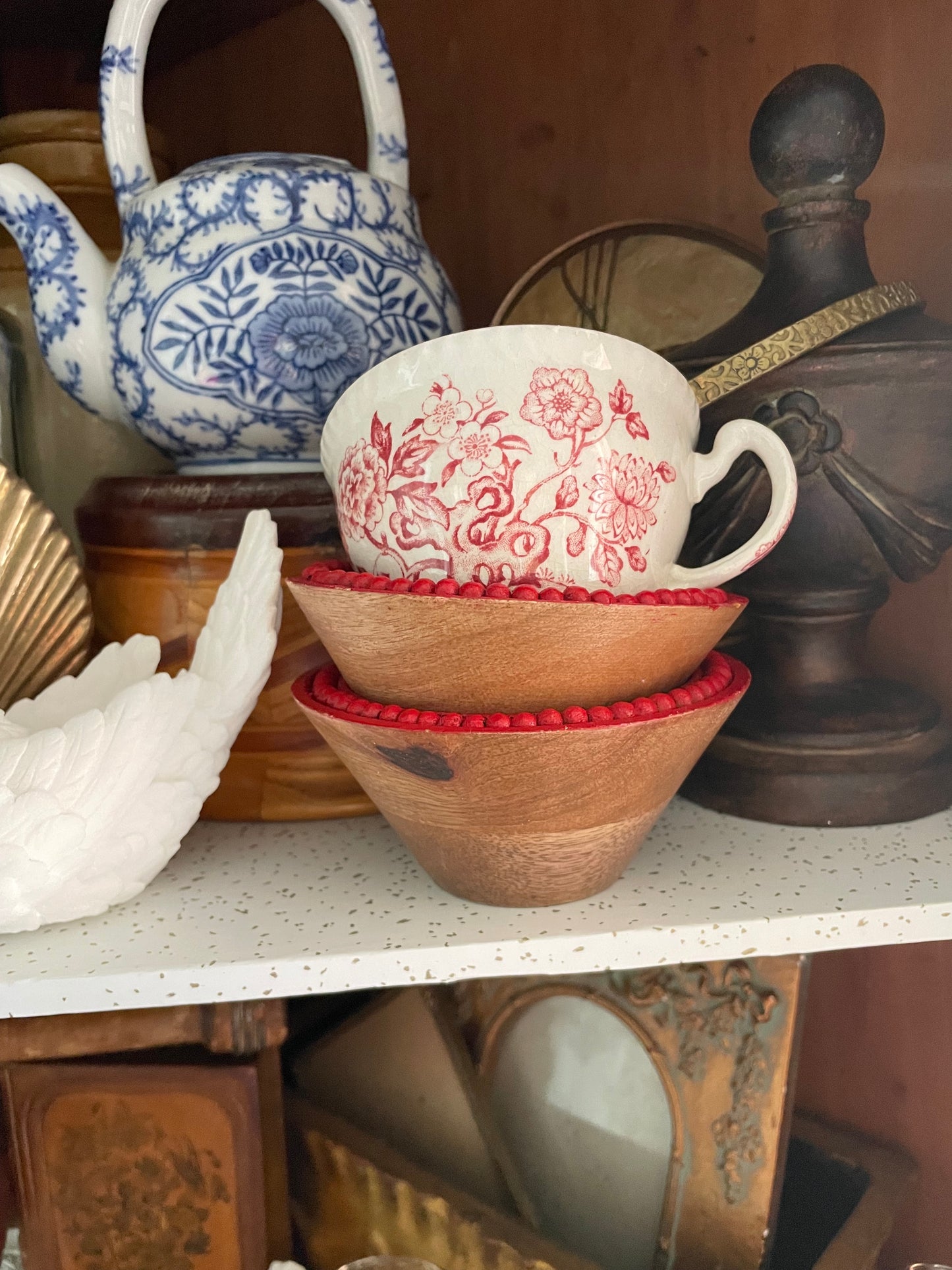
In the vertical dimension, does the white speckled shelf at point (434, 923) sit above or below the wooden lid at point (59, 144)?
below

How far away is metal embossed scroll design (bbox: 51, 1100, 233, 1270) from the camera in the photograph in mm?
427

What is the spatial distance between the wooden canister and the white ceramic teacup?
13cm

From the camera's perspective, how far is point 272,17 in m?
0.82

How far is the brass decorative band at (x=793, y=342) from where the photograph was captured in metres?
0.45

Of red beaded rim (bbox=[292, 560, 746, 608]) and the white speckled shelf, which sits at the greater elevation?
red beaded rim (bbox=[292, 560, 746, 608])

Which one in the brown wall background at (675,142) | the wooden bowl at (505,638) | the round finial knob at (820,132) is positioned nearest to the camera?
the wooden bowl at (505,638)

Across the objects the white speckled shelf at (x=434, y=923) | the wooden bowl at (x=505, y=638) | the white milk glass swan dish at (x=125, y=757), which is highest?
the wooden bowl at (x=505, y=638)

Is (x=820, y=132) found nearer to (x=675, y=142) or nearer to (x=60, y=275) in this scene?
(x=675, y=142)

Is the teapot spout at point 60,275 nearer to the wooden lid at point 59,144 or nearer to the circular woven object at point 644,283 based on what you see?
the wooden lid at point 59,144

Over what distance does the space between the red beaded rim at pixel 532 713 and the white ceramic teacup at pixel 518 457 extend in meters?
0.05

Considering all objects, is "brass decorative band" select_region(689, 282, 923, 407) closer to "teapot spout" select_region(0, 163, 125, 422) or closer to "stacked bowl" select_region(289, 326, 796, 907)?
"stacked bowl" select_region(289, 326, 796, 907)

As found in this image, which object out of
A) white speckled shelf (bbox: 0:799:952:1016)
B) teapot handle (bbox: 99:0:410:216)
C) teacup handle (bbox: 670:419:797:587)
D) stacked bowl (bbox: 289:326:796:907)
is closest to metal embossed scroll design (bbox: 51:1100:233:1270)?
white speckled shelf (bbox: 0:799:952:1016)

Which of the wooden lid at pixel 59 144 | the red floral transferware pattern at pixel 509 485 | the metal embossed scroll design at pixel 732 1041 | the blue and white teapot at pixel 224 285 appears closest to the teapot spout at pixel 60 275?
the blue and white teapot at pixel 224 285

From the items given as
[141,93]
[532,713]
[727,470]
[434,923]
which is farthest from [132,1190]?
[141,93]
